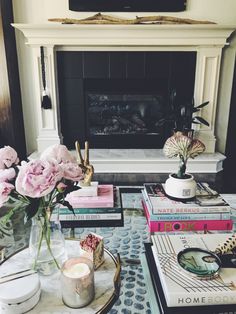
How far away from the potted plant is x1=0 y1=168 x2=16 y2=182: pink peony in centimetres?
67

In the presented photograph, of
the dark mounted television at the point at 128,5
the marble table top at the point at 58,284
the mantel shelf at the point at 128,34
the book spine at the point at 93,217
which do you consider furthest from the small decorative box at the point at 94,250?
the dark mounted television at the point at 128,5

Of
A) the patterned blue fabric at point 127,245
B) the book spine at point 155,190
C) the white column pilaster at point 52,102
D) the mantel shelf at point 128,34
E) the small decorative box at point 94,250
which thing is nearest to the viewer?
the small decorative box at point 94,250

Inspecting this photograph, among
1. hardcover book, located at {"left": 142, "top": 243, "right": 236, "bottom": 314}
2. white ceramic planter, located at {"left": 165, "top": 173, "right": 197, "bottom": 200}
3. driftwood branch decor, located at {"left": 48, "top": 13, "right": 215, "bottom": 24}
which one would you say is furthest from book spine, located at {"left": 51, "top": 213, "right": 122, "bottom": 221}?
driftwood branch decor, located at {"left": 48, "top": 13, "right": 215, "bottom": 24}

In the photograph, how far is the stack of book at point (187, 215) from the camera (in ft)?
3.78

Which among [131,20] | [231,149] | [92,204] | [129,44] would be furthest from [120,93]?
[92,204]

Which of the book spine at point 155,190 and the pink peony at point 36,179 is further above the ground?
the pink peony at point 36,179

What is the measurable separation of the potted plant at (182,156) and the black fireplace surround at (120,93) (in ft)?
5.76

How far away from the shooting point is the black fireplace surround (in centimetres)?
291

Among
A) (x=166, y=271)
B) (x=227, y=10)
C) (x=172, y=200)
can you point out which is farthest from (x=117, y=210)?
(x=227, y=10)

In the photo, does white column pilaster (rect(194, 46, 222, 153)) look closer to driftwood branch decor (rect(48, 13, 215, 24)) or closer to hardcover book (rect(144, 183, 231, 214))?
driftwood branch decor (rect(48, 13, 215, 24))

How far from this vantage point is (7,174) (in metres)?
0.74

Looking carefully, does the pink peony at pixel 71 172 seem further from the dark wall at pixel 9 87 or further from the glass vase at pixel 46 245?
the dark wall at pixel 9 87

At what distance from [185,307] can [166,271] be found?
0.10 meters

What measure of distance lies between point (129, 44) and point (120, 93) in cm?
51
